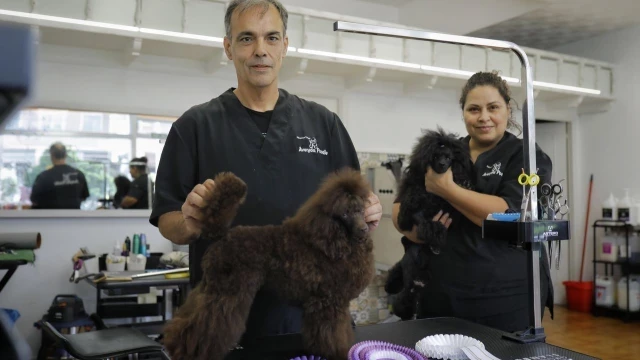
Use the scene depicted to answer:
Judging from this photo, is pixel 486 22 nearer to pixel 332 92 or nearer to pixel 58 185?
pixel 332 92

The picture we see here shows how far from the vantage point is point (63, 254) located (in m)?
4.30

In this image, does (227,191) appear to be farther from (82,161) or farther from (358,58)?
(358,58)

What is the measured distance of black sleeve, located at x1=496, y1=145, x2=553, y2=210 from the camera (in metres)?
1.76

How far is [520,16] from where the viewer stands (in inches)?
225

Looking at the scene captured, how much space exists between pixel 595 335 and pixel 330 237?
5.31 metres

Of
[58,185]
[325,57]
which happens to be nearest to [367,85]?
[325,57]

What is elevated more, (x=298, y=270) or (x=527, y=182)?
(x=527, y=182)

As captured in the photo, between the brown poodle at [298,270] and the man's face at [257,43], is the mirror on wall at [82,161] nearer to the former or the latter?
the man's face at [257,43]

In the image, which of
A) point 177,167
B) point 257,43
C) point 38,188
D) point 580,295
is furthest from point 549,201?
point 580,295

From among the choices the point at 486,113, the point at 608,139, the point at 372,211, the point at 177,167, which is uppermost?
the point at 608,139

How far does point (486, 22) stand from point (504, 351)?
5.03 meters

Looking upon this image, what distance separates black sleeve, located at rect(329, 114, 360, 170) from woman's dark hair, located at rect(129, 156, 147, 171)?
3438 mm

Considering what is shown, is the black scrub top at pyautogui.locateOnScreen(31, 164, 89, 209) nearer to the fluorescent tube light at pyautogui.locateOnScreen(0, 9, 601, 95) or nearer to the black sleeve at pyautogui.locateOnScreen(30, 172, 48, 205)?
the black sleeve at pyautogui.locateOnScreen(30, 172, 48, 205)

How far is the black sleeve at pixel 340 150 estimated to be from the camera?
1504mm
